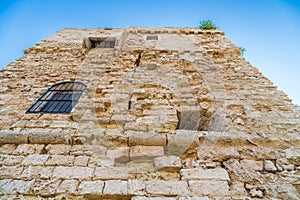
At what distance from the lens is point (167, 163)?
2035 millimetres

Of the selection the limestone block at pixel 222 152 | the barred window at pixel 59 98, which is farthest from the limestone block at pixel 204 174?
the barred window at pixel 59 98

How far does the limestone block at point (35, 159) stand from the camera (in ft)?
6.75

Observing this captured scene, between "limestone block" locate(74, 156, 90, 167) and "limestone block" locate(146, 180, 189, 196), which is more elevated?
"limestone block" locate(74, 156, 90, 167)

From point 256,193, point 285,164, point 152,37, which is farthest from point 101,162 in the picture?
point 152,37

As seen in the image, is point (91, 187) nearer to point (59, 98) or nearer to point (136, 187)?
point (136, 187)

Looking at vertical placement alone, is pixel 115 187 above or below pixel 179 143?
below

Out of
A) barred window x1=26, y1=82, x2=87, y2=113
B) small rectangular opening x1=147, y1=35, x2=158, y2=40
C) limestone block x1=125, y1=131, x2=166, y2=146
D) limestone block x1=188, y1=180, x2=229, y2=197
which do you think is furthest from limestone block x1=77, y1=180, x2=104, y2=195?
small rectangular opening x1=147, y1=35, x2=158, y2=40

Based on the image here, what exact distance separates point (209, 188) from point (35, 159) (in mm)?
1940

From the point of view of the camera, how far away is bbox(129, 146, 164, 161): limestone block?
6.98ft

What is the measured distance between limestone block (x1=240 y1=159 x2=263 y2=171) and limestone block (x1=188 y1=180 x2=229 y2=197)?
38cm

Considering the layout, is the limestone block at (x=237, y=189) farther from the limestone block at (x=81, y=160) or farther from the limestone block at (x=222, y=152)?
the limestone block at (x=81, y=160)

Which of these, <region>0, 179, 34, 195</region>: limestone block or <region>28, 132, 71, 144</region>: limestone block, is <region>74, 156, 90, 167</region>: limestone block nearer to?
<region>28, 132, 71, 144</region>: limestone block

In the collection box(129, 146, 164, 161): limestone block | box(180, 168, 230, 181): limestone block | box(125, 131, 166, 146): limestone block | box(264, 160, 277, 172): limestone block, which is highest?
box(125, 131, 166, 146): limestone block

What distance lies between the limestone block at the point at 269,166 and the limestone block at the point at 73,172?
1.91m
